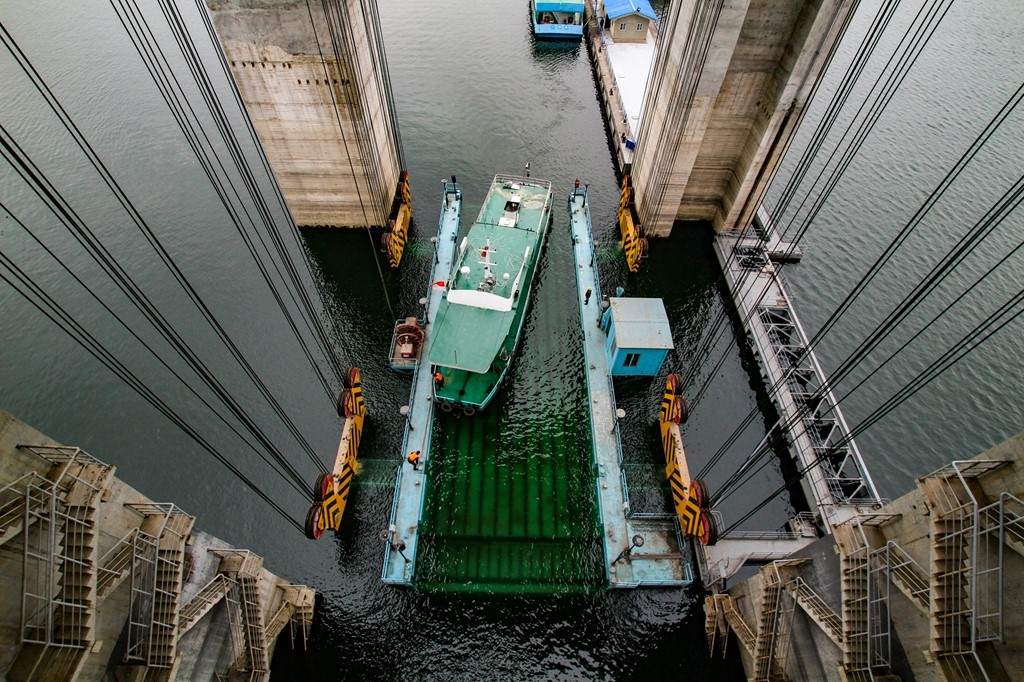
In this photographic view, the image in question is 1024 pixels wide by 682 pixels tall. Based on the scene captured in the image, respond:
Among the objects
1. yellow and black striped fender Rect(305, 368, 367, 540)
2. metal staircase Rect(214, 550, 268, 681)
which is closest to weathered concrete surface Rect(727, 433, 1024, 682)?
yellow and black striped fender Rect(305, 368, 367, 540)

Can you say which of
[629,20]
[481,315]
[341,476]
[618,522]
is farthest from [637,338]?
[629,20]

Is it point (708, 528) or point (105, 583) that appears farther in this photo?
point (708, 528)

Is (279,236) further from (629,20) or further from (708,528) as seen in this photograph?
(629,20)

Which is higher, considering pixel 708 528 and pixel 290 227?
pixel 290 227

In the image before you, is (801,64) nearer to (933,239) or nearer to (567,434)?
(933,239)

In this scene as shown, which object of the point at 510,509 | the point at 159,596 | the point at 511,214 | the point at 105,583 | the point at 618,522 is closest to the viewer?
the point at 105,583

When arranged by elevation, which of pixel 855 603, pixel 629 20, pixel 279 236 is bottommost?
pixel 855 603

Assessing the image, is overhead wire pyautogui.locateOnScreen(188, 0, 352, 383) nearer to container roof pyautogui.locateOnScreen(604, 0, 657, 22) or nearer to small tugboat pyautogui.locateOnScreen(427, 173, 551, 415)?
small tugboat pyautogui.locateOnScreen(427, 173, 551, 415)

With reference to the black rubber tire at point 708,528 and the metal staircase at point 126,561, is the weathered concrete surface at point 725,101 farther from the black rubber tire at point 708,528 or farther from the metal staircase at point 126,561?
the metal staircase at point 126,561
